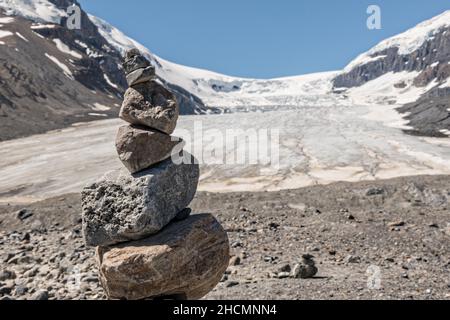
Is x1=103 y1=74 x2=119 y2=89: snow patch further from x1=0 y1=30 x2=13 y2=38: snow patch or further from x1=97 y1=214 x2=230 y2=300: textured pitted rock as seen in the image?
x1=97 y1=214 x2=230 y2=300: textured pitted rock

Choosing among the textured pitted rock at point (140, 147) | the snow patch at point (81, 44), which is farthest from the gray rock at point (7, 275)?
the snow patch at point (81, 44)

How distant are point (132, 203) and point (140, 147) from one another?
1.40 metres

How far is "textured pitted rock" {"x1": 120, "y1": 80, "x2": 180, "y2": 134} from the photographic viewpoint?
1144 cm

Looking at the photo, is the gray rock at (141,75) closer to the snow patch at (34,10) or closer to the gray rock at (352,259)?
the gray rock at (352,259)

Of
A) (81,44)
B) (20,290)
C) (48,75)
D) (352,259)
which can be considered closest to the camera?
(20,290)

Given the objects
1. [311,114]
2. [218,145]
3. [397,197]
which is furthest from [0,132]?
[397,197]

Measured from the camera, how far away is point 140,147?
1139cm

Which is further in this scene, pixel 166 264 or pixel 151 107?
pixel 151 107

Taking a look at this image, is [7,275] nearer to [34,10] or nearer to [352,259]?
[352,259]

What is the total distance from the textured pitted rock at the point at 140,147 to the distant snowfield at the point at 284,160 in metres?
20.0

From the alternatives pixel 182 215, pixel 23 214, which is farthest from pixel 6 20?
pixel 182 215

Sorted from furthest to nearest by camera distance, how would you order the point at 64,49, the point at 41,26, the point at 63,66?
the point at 41,26 < the point at 64,49 < the point at 63,66

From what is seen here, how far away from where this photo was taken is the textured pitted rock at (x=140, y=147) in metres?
11.4
